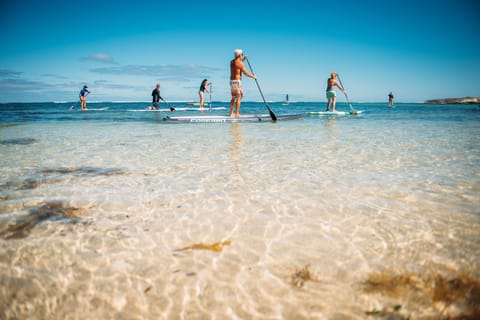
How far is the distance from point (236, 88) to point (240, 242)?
34.3 ft

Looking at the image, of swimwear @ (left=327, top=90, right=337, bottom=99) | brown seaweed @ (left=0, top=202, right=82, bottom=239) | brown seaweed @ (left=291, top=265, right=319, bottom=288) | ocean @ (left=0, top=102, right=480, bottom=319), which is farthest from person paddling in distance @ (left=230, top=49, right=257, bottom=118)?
brown seaweed @ (left=291, top=265, right=319, bottom=288)

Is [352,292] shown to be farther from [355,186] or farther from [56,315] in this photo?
[355,186]

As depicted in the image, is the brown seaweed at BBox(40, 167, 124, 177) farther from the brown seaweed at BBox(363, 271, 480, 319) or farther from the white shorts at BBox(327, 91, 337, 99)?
the white shorts at BBox(327, 91, 337, 99)

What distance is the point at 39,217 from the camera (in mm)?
2852

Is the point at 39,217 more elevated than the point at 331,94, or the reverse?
the point at 331,94

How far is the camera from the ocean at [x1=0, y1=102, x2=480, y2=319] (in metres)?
1.74

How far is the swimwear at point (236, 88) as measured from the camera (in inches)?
472

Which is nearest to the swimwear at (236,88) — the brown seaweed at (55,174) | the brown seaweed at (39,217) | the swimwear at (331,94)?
the swimwear at (331,94)

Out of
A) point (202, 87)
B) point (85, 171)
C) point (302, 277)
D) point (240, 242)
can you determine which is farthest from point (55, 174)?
point (202, 87)

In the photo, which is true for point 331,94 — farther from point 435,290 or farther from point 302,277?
point 302,277

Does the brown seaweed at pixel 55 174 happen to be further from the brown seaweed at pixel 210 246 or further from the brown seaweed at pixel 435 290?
the brown seaweed at pixel 435 290

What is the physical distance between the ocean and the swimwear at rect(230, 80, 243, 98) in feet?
26.2

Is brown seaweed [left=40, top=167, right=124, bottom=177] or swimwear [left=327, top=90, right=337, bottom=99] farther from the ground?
swimwear [left=327, top=90, right=337, bottom=99]

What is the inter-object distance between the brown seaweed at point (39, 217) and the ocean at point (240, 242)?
21mm
